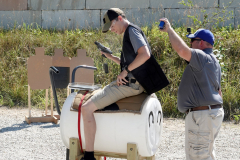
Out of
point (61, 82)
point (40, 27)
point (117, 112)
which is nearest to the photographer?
point (117, 112)

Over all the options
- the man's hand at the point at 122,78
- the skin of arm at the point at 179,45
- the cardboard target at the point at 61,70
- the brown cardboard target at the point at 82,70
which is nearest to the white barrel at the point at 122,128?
the man's hand at the point at 122,78

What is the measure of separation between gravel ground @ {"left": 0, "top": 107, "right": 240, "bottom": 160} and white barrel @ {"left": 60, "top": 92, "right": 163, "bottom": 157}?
1194mm

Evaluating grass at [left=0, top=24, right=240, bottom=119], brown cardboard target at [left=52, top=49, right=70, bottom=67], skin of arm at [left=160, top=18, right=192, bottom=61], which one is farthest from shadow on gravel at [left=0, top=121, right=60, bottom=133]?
skin of arm at [left=160, top=18, right=192, bottom=61]

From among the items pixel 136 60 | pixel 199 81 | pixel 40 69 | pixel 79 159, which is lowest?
pixel 79 159

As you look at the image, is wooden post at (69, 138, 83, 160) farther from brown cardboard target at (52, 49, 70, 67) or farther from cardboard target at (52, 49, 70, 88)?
brown cardboard target at (52, 49, 70, 67)

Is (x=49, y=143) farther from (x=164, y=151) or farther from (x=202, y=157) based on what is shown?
(x=202, y=157)

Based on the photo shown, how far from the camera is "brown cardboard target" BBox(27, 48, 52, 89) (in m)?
6.11

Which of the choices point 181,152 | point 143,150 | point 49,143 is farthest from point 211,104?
point 49,143

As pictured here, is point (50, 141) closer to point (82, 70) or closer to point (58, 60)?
point (82, 70)

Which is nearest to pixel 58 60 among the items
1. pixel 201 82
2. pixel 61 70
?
pixel 61 70

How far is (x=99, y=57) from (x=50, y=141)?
11.6 ft

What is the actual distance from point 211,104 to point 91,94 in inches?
48.3

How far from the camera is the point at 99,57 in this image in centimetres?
805

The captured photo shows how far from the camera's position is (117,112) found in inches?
121
